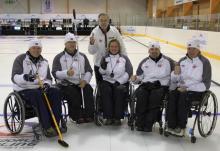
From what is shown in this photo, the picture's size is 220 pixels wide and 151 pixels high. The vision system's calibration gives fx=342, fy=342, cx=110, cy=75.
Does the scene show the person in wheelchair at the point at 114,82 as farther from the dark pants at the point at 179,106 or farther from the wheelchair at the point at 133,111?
the dark pants at the point at 179,106

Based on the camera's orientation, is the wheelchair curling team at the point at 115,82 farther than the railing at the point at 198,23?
No

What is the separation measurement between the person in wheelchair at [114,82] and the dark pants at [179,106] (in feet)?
1.84

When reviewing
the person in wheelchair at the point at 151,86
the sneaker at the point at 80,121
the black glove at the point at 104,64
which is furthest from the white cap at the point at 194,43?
the sneaker at the point at 80,121

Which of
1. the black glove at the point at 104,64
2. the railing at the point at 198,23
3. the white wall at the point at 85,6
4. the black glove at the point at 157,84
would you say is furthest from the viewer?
the white wall at the point at 85,6

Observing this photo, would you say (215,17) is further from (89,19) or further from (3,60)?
(89,19)

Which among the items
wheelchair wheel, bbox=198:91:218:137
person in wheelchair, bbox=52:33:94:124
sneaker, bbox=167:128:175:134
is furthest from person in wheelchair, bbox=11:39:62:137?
wheelchair wheel, bbox=198:91:218:137

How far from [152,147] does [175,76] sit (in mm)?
783

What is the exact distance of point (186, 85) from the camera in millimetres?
3504

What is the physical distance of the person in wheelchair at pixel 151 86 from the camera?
3.52 m

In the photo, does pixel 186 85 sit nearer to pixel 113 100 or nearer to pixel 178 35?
pixel 113 100

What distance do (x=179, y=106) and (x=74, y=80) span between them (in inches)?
48.8

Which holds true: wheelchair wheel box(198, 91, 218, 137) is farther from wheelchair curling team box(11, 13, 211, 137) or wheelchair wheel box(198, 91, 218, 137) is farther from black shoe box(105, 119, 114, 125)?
black shoe box(105, 119, 114, 125)

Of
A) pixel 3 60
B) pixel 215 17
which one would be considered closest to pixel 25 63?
pixel 3 60

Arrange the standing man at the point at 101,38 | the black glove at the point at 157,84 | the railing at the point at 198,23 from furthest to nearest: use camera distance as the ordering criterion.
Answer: the railing at the point at 198,23 < the standing man at the point at 101,38 < the black glove at the point at 157,84
